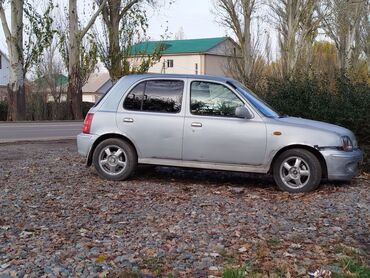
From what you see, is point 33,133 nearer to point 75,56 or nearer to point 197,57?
point 75,56

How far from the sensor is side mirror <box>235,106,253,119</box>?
25.7 feet

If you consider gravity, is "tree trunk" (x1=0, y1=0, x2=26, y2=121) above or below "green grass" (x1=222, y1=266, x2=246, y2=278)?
above

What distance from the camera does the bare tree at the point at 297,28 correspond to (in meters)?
34.7

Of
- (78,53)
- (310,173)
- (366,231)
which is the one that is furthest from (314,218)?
(78,53)

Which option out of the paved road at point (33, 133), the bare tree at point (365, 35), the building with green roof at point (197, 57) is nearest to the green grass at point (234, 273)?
the paved road at point (33, 133)

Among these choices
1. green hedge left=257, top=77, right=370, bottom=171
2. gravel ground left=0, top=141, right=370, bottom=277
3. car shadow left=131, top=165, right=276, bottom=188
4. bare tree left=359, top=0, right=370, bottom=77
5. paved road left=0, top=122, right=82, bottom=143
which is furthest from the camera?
bare tree left=359, top=0, right=370, bottom=77

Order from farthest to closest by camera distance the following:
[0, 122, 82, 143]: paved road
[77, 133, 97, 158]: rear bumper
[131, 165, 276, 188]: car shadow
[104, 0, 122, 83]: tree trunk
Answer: [104, 0, 122, 83]: tree trunk < [0, 122, 82, 143]: paved road < [131, 165, 276, 188]: car shadow < [77, 133, 97, 158]: rear bumper

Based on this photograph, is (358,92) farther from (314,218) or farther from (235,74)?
(235,74)

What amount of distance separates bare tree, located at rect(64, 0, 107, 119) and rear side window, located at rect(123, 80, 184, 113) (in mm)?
22791

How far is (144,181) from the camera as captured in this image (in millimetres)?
8508

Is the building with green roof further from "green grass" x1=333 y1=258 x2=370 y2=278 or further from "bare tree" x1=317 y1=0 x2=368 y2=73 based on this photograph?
"green grass" x1=333 y1=258 x2=370 y2=278

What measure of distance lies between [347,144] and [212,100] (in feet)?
6.73

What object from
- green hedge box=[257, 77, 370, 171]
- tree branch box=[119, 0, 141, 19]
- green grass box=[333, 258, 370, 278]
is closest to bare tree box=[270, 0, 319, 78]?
tree branch box=[119, 0, 141, 19]

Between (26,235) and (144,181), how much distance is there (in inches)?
129
